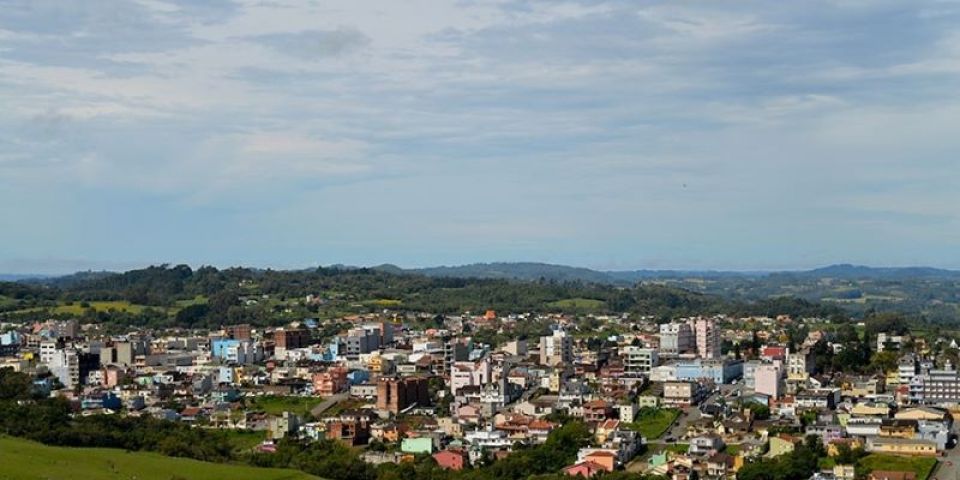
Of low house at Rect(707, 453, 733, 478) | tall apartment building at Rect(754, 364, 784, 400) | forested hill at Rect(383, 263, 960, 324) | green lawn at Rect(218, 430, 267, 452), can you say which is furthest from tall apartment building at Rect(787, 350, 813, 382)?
forested hill at Rect(383, 263, 960, 324)

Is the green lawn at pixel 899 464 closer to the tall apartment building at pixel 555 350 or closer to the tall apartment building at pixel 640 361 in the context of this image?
the tall apartment building at pixel 640 361

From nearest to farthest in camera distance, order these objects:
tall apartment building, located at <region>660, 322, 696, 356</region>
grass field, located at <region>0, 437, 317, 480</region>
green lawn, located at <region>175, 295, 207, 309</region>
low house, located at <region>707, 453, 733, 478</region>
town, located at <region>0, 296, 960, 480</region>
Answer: grass field, located at <region>0, 437, 317, 480</region>, low house, located at <region>707, 453, 733, 478</region>, town, located at <region>0, 296, 960, 480</region>, tall apartment building, located at <region>660, 322, 696, 356</region>, green lawn, located at <region>175, 295, 207, 309</region>

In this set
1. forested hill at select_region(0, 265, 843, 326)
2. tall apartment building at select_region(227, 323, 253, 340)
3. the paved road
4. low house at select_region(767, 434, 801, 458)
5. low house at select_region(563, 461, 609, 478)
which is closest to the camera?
low house at select_region(563, 461, 609, 478)

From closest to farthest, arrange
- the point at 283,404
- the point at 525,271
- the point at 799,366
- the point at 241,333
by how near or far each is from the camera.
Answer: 1. the point at 283,404
2. the point at 799,366
3. the point at 241,333
4. the point at 525,271

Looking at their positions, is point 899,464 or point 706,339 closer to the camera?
point 899,464

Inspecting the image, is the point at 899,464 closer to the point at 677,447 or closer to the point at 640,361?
the point at 677,447

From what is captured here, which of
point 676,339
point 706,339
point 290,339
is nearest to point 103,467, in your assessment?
point 676,339

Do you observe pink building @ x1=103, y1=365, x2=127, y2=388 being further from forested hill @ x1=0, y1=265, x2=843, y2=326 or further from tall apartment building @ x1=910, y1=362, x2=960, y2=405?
tall apartment building @ x1=910, y1=362, x2=960, y2=405

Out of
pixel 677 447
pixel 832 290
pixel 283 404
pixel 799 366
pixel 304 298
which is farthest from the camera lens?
pixel 832 290
